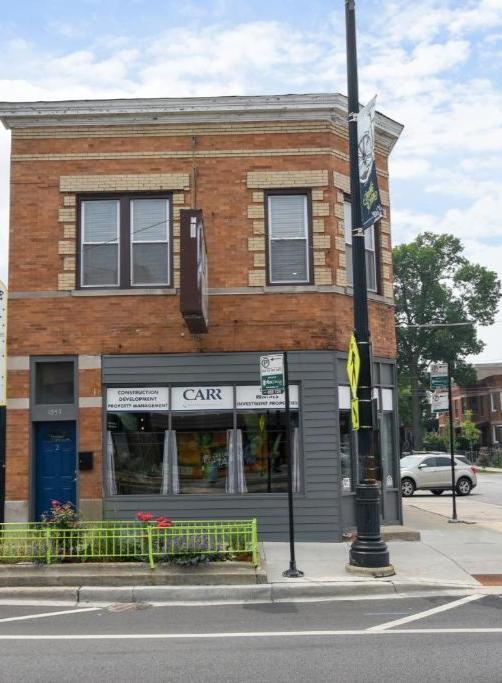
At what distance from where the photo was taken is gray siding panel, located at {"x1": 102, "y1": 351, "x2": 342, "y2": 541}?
12938 millimetres

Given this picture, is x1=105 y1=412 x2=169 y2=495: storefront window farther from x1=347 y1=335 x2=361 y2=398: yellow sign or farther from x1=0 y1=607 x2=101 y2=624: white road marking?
x1=0 y1=607 x2=101 y2=624: white road marking

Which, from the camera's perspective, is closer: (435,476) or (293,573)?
(293,573)

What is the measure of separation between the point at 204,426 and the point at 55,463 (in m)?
2.78

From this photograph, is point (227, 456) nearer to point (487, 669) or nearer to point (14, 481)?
point (14, 481)

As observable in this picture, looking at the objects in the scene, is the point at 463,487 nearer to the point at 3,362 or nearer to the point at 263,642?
the point at 3,362

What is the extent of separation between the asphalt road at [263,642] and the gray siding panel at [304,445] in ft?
13.2

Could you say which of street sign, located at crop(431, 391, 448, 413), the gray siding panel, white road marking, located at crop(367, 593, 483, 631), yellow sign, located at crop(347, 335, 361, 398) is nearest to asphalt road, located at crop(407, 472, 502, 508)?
street sign, located at crop(431, 391, 448, 413)

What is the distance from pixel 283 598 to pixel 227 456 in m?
4.40

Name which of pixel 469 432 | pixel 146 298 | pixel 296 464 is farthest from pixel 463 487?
pixel 469 432

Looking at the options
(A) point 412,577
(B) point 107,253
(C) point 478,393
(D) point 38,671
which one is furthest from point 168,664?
(C) point 478,393

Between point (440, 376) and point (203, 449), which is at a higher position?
point (440, 376)

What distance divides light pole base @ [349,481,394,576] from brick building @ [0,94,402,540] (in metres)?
2.92

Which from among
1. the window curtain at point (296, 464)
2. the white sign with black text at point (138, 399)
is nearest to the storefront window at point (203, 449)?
the white sign with black text at point (138, 399)

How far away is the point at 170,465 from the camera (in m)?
Answer: 13.2
